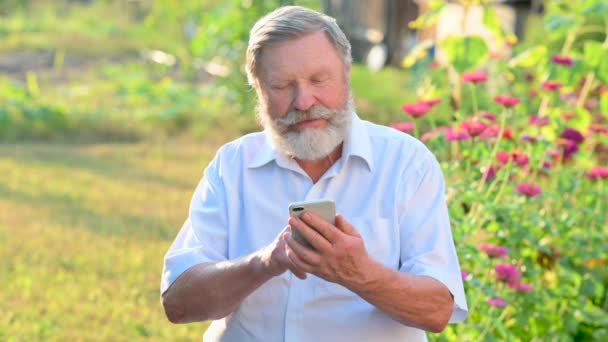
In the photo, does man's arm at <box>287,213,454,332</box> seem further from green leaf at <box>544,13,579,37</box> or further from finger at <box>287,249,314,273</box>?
green leaf at <box>544,13,579,37</box>

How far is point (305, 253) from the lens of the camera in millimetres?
2428

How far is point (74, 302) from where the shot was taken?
541 cm

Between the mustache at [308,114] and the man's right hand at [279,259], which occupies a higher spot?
the mustache at [308,114]

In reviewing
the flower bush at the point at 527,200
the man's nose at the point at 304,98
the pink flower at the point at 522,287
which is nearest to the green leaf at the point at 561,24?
the flower bush at the point at 527,200

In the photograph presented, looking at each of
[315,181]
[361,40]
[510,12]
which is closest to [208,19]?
[510,12]

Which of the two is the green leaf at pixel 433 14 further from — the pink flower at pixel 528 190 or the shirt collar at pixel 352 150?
the shirt collar at pixel 352 150

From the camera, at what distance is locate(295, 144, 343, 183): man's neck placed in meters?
2.90

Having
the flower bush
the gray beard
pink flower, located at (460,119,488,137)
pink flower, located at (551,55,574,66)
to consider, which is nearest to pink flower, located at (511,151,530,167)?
the flower bush

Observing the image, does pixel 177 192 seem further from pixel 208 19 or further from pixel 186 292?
pixel 186 292

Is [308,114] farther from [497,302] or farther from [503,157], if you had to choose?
[503,157]

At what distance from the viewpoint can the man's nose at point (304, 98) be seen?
272cm

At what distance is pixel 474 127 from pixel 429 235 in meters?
1.06

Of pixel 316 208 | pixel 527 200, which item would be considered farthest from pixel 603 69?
pixel 316 208

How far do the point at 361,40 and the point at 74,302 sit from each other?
38.5 ft
